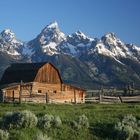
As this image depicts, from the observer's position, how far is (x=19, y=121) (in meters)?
27.7

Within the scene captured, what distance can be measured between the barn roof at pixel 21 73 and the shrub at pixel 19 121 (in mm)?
51476

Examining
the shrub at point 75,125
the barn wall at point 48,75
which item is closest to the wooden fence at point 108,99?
the barn wall at point 48,75

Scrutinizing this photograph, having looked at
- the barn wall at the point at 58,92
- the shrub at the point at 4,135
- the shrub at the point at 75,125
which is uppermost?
the barn wall at the point at 58,92

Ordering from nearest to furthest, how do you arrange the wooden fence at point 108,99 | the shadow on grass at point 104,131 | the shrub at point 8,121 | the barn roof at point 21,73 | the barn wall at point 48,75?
1. the shrub at point 8,121
2. the shadow on grass at point 104,131
3. the wooden fence at point 108,99
4. the barn roof at point 21,73
5. the barn wall at point 48,75

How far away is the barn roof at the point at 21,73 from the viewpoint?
80719 mm

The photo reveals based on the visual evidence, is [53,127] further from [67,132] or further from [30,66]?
[30,66]

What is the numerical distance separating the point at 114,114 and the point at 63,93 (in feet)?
148

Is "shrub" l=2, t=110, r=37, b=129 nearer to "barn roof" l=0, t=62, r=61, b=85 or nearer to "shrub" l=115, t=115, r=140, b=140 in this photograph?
"shrub" l=115, t=115, r=140, b=140

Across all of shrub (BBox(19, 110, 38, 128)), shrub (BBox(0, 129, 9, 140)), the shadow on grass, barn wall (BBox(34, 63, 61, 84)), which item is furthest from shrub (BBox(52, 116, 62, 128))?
barn wall (BBox(34, 63, 61, 84))

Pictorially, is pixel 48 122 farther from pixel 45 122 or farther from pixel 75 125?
pixel 75 125

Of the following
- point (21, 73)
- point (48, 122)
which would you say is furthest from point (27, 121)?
point (21, 73)

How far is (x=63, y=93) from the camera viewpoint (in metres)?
81.2

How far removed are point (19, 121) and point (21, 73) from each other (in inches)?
2156

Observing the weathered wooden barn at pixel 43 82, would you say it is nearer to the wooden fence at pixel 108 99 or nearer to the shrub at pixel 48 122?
the wooden fence at pixel 108 99
